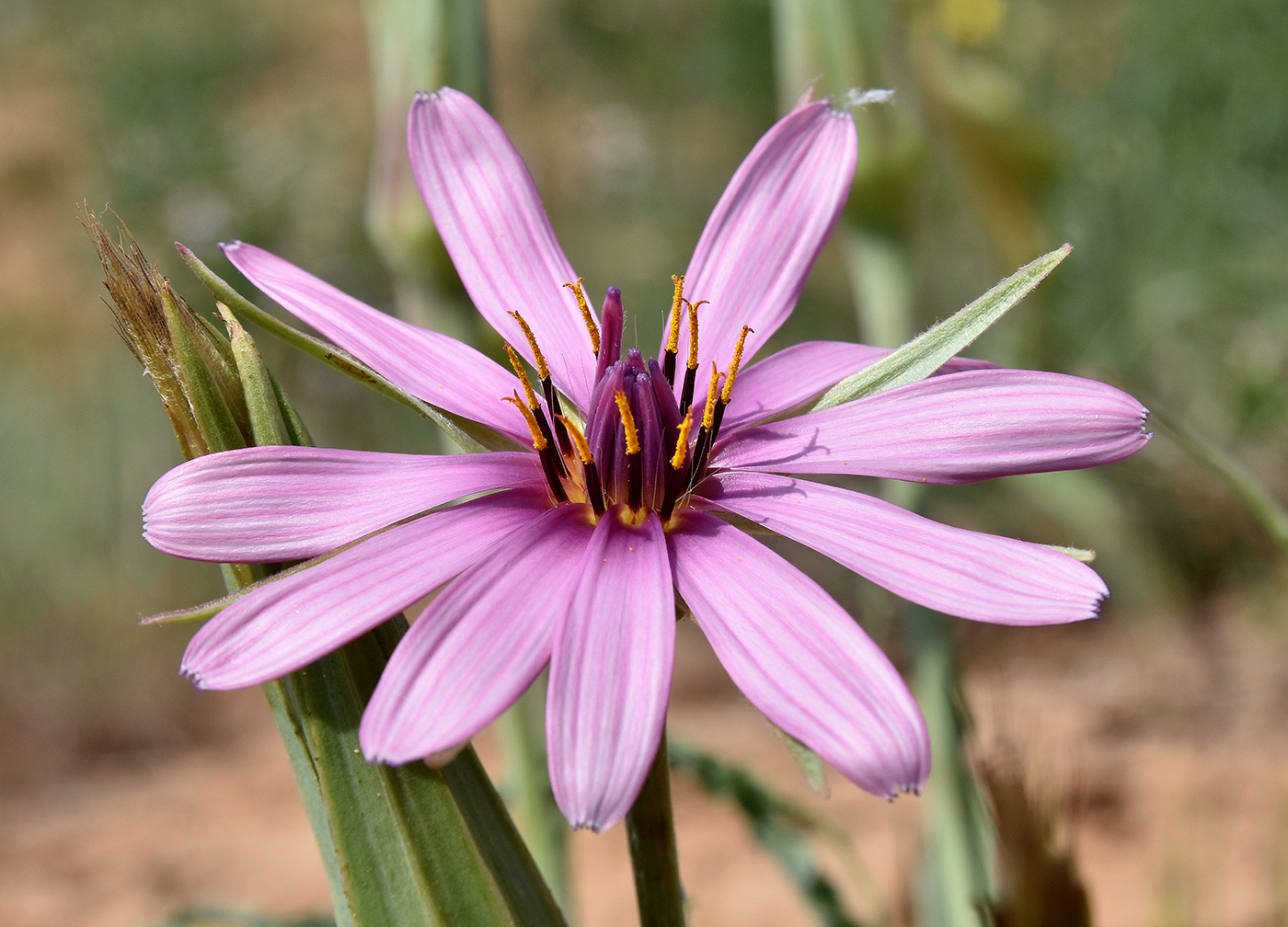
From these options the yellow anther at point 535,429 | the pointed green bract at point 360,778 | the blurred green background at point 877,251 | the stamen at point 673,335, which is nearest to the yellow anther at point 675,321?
the stamen at point 673,335

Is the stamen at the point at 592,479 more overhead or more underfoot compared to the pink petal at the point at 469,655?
more overhead

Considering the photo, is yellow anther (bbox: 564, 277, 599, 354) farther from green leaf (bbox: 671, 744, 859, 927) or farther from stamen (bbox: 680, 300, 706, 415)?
green leaf (bbox: 671, 744, 859, 927)

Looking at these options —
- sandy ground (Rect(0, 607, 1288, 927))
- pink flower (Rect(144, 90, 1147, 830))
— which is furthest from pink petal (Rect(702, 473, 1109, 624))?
sandy ground (Rect(0, 607, 1288, 927))

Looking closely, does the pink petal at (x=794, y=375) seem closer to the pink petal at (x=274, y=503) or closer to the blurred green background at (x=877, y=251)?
the pink petal at (x=274, y=503)

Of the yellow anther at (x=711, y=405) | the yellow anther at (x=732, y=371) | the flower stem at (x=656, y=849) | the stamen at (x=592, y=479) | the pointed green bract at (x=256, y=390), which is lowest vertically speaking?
the flower stem at (x=656, y=849)

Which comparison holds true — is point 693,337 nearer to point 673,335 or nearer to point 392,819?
point 673,335

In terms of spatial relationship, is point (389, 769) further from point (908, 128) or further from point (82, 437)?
point (82, 437)
